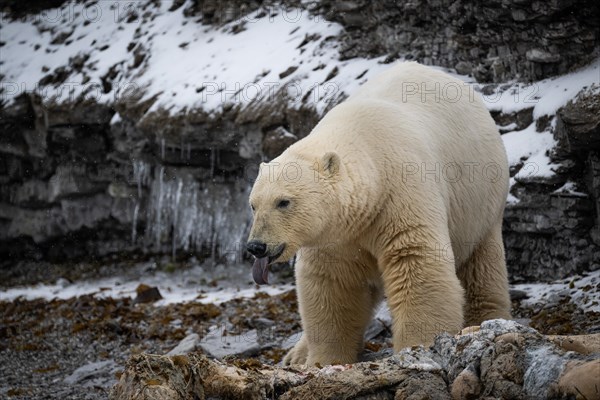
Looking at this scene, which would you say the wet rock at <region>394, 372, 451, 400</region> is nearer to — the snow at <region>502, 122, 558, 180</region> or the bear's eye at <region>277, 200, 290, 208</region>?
the bear's eye at <region>277, 200, 290, 208</region>

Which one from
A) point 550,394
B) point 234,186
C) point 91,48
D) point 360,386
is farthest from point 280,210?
point 91,48

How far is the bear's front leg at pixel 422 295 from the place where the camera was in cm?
571

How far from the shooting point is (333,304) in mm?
6289

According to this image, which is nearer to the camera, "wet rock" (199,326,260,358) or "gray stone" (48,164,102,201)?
"wet rock" (199,326,260,358)

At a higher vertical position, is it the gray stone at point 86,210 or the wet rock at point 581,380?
the wet rock at point 581,380

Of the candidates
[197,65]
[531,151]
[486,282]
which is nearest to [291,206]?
[486,282]

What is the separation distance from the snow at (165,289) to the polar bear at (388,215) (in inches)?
180

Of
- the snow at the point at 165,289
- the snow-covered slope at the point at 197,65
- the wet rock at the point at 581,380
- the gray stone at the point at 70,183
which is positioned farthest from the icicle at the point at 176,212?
the wet rock at the point at 581,380

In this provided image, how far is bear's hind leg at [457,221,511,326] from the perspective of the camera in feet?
22.8

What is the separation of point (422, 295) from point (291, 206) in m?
1.15

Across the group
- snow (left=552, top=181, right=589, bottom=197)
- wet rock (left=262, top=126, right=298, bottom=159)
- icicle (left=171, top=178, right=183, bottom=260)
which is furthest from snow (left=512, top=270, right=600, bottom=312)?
icicle (left=171, top=178, right=183, bottom=260)

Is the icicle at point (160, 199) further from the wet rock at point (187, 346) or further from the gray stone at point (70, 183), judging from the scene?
the wet rock at point (187, 346)

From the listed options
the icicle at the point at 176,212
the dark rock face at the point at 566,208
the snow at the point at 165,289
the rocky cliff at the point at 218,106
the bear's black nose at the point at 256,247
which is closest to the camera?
the bear's black nose at the point at 256,247

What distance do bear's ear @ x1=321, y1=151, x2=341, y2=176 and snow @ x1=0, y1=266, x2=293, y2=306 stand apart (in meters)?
5.43
